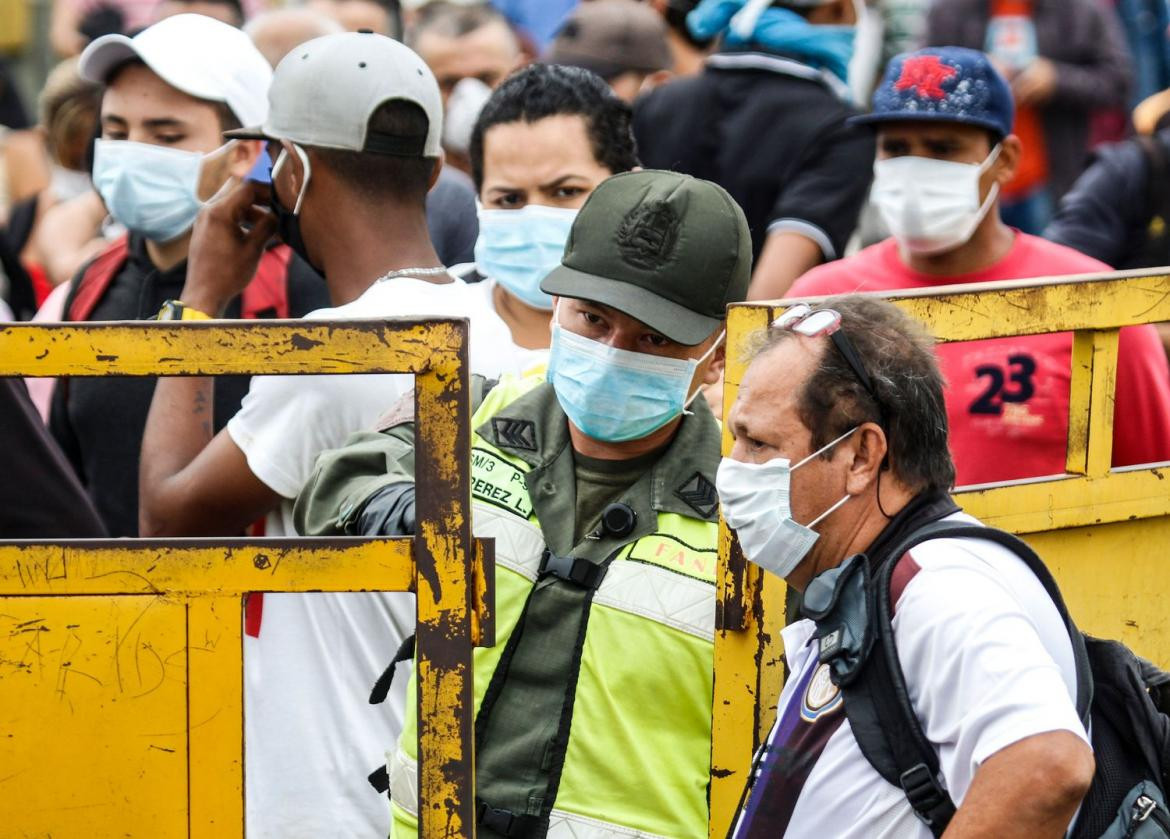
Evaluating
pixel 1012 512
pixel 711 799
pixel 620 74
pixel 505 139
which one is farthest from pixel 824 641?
pixel 620 74

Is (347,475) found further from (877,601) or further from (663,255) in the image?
(877,601)

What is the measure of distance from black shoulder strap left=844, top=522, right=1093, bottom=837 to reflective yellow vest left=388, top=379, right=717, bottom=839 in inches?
19.5

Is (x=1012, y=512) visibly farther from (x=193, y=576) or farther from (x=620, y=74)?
(x=620, y=74)

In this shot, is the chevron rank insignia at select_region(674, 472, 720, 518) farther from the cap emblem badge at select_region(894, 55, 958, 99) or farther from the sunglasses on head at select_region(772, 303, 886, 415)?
the cap emblem badge at select_region(894, 55, 958, 99)

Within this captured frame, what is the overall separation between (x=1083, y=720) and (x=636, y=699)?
71cm

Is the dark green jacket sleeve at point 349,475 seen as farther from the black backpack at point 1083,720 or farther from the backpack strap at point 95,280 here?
the backpack strap at point 95,280

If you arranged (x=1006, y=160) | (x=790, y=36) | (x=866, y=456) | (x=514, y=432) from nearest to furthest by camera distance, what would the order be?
(x=866, y=456) → (x=514, y=432) → (x=1006, y=160) → (x=790, y=36)

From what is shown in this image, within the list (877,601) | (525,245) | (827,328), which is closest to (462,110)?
(525,245)

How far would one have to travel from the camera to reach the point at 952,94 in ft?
15.6

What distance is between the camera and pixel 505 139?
407cm

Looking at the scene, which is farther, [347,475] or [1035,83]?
[1035,83]

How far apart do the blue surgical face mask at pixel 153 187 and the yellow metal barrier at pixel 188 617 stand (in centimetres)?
212

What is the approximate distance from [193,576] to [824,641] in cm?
89

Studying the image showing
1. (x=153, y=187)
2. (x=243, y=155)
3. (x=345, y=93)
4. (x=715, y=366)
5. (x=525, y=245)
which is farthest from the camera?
(x=243, y=155)
